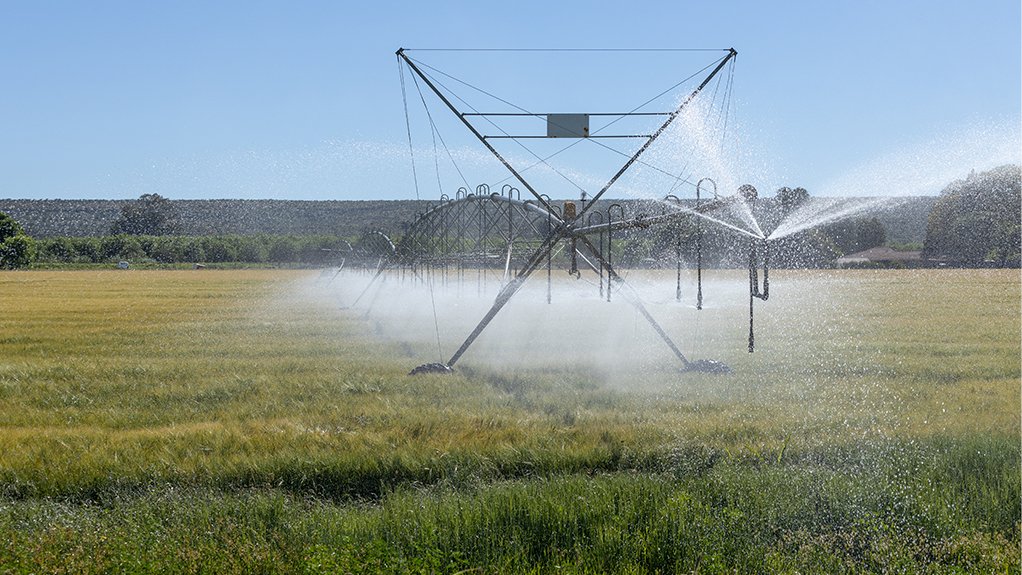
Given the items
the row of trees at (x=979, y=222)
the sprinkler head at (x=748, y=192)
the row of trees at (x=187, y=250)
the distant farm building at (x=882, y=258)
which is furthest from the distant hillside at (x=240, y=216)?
the sprinkler head at (x=748, y=192)

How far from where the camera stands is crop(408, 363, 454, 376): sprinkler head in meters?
15.1

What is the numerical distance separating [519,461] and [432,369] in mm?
5844

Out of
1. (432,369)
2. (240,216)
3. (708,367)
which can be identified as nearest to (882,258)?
(708,367)

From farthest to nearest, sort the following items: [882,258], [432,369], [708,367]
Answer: [882,258] < [432,369] < [708,367]

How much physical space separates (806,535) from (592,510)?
160 centimetres

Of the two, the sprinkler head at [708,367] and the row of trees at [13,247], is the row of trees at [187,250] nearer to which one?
the row of trees at [13,247]

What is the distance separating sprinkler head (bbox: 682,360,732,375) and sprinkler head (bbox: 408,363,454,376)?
11.8 ft

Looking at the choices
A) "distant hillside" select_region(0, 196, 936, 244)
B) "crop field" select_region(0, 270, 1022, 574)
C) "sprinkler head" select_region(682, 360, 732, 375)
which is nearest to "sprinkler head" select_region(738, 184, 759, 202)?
"crop field" select_region(0, 270, 1022, 574)

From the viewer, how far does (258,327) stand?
87.6 ft

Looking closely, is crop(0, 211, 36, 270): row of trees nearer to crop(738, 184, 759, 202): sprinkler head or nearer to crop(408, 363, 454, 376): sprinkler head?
crop(408, 363, 454, 376): sprinkler head

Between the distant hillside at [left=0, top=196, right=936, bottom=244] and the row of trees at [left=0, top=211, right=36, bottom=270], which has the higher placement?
the distant hillside at [left=0, top=196, right=936, bottom=244]

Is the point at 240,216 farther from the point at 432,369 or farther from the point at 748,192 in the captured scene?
the point at 748,192

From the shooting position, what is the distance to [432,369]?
599 inches

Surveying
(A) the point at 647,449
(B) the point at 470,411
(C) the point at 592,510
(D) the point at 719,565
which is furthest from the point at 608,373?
(D) the point at 719,565
